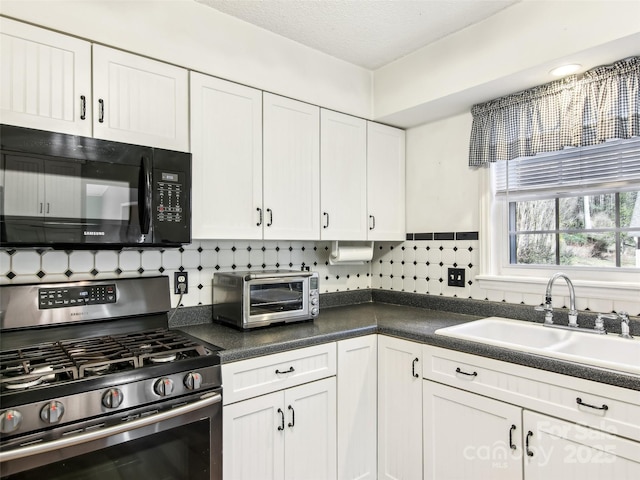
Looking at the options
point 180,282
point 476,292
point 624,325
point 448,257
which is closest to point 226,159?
point 180,282

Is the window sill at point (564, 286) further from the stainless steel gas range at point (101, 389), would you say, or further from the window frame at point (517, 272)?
the stainless steel gas range at point (101, 389)

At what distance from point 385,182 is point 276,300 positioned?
115cm

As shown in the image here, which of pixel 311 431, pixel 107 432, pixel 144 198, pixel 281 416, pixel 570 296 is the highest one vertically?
pixel 144 198

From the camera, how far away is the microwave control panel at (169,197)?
1.68m

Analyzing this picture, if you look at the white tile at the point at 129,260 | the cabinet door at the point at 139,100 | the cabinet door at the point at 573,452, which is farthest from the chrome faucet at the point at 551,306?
the white tile at the point at 129,260

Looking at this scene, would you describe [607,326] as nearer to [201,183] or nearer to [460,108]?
[460,108]

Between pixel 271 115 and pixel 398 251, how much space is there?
4.30 ft

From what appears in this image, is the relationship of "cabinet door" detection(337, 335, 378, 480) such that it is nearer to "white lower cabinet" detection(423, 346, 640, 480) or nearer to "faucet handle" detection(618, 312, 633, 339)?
"white lower cabinet" detection(423, 346, 640, 480)

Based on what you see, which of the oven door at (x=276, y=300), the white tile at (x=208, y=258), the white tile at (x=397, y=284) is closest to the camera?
the oven door at (x=276, y=300)

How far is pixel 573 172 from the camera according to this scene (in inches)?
80.3

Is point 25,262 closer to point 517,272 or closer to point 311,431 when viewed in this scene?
point 311,431

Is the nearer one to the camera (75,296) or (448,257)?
(75,296)

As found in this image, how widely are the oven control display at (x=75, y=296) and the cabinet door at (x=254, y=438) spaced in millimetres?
752

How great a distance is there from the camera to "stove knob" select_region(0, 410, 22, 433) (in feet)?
3.54
